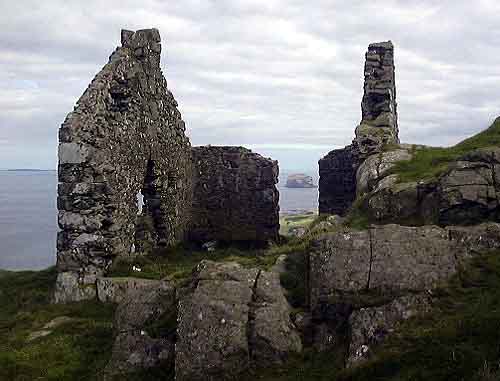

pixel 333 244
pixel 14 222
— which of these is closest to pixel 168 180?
pixel 333 244

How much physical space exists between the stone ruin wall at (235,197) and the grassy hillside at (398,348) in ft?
33.8

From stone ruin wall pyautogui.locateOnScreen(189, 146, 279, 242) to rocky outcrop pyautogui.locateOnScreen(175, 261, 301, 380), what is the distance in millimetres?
13074

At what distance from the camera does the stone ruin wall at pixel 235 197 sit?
21938 mm

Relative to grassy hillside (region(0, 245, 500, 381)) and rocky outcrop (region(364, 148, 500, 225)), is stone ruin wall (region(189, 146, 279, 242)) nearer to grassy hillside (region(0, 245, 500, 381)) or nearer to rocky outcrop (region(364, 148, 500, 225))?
rocky outcrop (region(364, 148, 500, 225))

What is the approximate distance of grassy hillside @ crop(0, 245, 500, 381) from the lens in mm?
5871

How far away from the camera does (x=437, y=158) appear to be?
14.1 metres

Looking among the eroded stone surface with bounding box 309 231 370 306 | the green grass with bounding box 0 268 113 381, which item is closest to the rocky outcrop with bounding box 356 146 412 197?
the eroded stone surface with bounding box 309 231 370 306

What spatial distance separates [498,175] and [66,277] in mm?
10468

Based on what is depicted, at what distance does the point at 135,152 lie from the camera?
642 inches

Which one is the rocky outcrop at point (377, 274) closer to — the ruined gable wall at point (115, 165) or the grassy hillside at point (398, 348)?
the grassy hillside at point (398, 348)

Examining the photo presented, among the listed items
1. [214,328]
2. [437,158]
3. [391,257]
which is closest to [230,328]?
[214,328]

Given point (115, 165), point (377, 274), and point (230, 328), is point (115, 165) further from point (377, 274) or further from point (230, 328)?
point (377, 274)

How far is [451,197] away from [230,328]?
5284mm

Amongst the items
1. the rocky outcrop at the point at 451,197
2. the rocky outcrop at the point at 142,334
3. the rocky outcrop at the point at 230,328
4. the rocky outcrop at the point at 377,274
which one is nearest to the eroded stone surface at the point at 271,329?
the rocky outcrop at the point at 230,328
